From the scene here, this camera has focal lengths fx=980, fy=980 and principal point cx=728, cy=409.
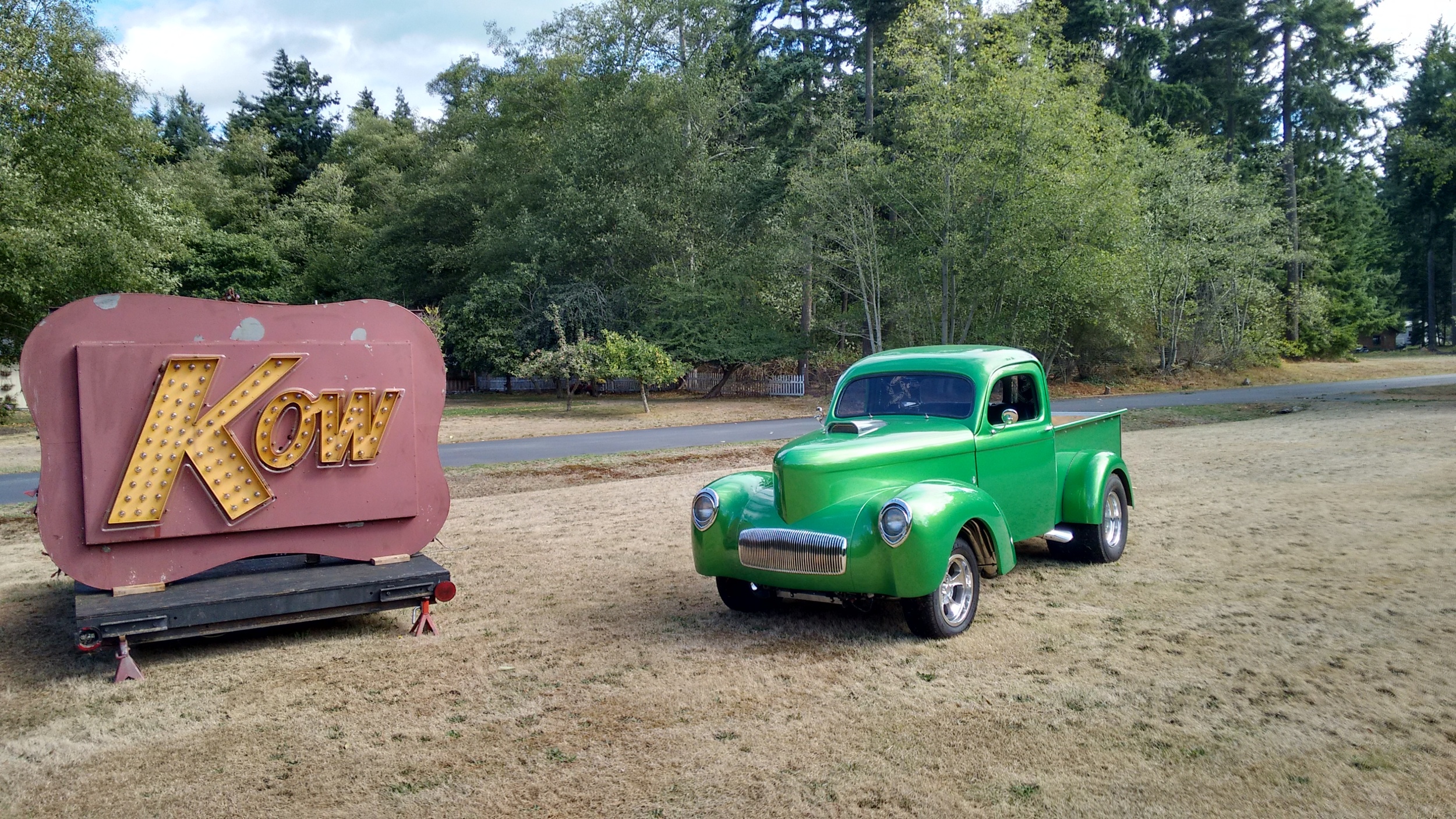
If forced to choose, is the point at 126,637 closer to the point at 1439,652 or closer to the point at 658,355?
the point at 1439,652

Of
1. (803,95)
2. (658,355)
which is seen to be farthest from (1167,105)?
(658,355)

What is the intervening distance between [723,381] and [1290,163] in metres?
30.9

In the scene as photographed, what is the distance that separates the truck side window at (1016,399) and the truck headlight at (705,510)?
2.08 m

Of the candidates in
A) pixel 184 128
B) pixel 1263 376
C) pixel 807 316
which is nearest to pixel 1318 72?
pixel 1263 376

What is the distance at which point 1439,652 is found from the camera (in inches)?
214

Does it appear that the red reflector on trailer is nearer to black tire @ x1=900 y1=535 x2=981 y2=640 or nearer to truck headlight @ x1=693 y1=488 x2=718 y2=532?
truck headlight @ x1=693 y1=488 x2=718 y2=532

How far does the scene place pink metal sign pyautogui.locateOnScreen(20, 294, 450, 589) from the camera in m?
5.82

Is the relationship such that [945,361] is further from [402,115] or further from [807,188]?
[402,115]

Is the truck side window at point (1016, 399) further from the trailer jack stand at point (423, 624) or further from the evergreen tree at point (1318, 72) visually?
the evergreen tree at point (1318, 72)

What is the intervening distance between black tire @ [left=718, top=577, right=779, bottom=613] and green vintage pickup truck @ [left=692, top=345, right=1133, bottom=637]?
11mm

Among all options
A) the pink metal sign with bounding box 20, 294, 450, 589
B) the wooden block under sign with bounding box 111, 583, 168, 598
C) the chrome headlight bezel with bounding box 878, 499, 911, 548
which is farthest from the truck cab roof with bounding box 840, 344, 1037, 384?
the wooden block under sign with bounding box 111, 583, 168, 598

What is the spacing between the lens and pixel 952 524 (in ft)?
19.3

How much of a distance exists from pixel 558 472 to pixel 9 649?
31.5 ft

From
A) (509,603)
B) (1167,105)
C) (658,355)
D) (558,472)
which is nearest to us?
(509,603)
